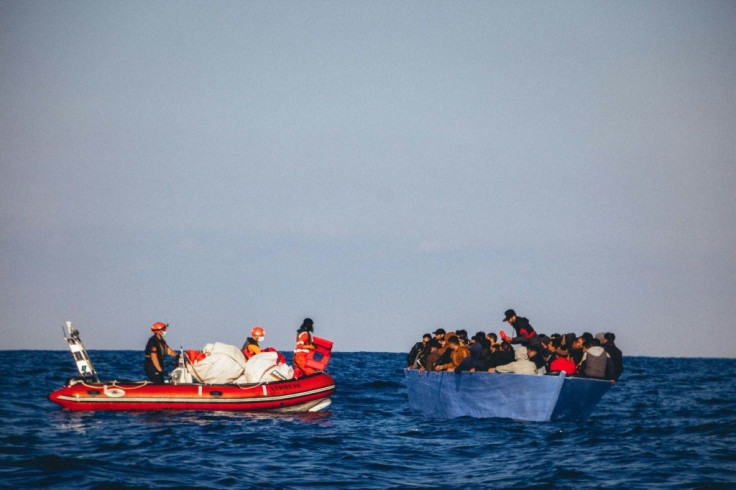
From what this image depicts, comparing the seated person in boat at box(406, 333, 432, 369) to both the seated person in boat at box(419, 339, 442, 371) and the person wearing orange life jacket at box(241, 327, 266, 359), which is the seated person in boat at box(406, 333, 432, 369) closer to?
the seated person in boat at box(419, 339, 442, 371)

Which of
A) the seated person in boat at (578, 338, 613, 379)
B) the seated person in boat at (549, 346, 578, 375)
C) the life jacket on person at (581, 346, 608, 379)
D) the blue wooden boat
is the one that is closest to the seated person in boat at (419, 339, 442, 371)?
the blue wooden boat

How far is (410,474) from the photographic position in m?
13.7

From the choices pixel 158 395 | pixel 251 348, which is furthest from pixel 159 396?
pixel 251 348

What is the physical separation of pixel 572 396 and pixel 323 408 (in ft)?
25.0

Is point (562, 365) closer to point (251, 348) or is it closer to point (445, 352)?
point (445, 352)

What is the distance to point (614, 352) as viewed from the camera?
64.6 ft

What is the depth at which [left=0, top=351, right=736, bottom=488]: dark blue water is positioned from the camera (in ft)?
42.4

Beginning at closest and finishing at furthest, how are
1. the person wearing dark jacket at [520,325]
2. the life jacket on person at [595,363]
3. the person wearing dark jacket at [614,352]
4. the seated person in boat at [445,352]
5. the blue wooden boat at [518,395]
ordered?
the blue wooden boat at [518,395]
the life jacket on person at [595,363]
the person wearing dark jacket at [614,352]
the person wearing dark jacket at [520,325]
the seated person in boat at [445,352]

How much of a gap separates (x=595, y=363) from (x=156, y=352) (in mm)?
10444

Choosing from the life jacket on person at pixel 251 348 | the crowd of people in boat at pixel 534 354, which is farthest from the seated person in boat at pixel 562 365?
the life jacket on person at pixel 251 348

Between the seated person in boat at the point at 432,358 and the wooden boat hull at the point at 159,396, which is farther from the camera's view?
the seated person in boat at the point at 432,358

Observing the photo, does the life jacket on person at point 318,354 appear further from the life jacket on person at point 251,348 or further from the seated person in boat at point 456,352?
the seated person in boat at point 456,352

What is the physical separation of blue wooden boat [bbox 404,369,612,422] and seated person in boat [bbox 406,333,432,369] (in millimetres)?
1953

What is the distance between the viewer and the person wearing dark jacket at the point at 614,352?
19.5 m
